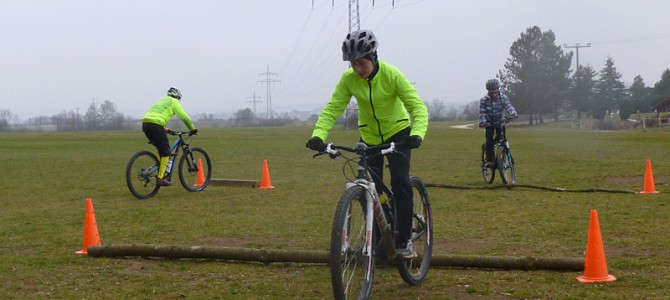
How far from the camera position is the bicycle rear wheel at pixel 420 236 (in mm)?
6305

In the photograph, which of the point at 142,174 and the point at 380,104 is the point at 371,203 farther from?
the point at 142,174

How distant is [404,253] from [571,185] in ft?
31.0

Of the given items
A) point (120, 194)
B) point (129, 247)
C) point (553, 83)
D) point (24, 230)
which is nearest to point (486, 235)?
point (129, 247)

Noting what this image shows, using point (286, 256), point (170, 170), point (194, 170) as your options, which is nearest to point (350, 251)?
point (286, 256)

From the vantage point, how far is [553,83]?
96.0 meters

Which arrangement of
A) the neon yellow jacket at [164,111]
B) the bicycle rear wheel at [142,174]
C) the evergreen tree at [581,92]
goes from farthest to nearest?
the evergreen tree at [581,92] → the neon yellow jacket at [164,111] → the bicycle rear wheel at [142,174]

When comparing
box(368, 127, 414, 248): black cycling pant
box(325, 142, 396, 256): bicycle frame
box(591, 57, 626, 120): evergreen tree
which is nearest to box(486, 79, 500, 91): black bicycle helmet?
box(368, 127, 414, 248): black cycling pant

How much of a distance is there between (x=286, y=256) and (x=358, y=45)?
2170 mm

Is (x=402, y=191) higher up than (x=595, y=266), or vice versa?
(x=402, y=191)

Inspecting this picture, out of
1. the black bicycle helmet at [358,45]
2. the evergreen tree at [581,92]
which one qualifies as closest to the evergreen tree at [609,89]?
the evergreen tree at [581,92]

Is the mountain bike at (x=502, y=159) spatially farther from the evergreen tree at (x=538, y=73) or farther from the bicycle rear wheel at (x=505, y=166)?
the evergreen tree at (x=538, y=73)

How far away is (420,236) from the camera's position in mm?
6633

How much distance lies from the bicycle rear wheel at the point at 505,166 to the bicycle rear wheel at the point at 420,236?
7.31m

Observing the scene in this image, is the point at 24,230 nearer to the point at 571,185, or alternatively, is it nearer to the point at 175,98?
the point at 175,98
